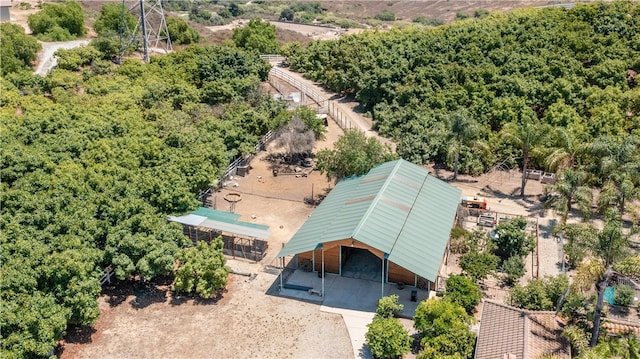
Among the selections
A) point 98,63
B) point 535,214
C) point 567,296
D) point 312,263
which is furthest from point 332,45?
point 567,296

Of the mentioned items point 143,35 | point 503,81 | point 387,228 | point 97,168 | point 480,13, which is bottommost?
point 387,228

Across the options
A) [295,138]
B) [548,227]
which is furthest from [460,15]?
[548,227]

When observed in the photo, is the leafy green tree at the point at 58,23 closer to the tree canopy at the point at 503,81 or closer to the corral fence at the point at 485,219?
the tree canopy at the point at 503,81

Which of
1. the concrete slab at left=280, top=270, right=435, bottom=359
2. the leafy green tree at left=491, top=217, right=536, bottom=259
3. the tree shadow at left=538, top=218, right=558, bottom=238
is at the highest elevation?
the leafy green tree at left=491, top=217, right=536, bottom=259

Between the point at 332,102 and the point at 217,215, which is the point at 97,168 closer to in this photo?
the point at 217,215

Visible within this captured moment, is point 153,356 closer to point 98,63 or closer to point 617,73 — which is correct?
point 98,63

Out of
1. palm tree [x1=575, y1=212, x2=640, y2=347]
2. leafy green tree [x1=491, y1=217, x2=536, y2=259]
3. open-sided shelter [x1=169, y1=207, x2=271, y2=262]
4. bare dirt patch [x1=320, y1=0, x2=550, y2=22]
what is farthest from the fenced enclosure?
bare dirt patch [x1=320, y1=0, x2=550, y2=22]

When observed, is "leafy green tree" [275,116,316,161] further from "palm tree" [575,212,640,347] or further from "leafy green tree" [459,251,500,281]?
"palm tree" [575,212,640,347]
